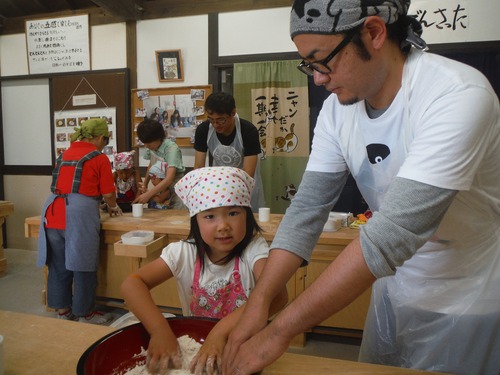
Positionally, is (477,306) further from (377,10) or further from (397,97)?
(377,10)

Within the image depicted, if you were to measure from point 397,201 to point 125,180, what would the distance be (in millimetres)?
3047

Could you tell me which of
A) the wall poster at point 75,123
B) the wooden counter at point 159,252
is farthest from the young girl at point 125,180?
the wall poster at point 75,123

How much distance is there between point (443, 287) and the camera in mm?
1105

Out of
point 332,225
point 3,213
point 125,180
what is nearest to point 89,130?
point 125,180

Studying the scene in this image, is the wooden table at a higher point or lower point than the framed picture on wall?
lower

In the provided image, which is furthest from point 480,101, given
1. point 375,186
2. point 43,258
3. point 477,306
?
point 43,258

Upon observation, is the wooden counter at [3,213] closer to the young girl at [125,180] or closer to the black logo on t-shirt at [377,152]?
the young girl at [125,180]

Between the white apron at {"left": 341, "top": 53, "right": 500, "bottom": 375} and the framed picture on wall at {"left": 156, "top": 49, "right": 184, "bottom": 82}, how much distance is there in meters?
3.54

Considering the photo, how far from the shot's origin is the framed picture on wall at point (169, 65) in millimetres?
4285

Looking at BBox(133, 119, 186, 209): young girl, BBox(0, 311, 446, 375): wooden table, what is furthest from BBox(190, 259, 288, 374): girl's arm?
BBox(133, 119, 186, 209): young girl

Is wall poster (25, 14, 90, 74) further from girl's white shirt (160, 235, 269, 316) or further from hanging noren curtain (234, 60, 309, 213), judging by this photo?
girl's white shirt (160, 235, 269, 316)

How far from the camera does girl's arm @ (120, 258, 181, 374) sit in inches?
35.2

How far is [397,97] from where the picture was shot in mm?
970

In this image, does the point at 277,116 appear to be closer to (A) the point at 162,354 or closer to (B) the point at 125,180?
(B) the point at 125,180
